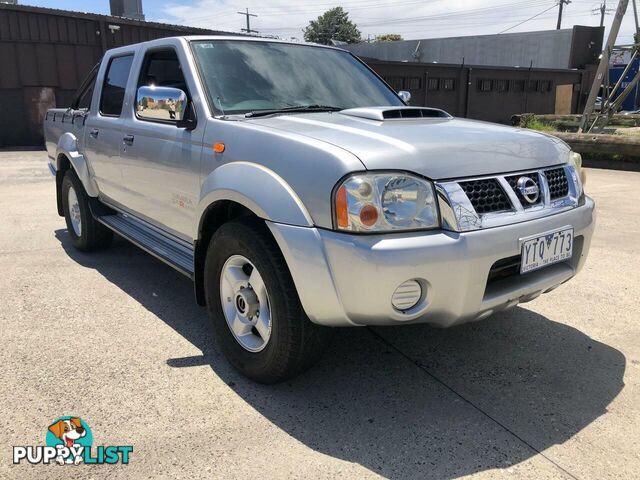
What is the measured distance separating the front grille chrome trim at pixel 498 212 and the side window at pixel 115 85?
298cm

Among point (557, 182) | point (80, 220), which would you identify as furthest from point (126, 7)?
point (557, 182)

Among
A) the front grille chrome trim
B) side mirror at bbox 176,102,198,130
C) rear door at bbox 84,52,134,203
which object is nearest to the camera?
the front grille chrome trim

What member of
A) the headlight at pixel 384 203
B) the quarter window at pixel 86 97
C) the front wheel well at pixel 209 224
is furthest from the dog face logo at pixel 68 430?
the quarter window at pixel 86 97

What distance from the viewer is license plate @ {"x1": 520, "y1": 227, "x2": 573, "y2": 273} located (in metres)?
2.59

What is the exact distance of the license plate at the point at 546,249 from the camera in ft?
8.51

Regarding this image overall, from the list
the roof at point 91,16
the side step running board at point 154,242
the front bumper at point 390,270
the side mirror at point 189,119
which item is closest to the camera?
the front bumper at point 390,270

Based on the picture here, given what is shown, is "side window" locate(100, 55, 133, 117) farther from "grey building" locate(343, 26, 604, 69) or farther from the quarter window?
"grey building" locate(343, 26, 604, 69)

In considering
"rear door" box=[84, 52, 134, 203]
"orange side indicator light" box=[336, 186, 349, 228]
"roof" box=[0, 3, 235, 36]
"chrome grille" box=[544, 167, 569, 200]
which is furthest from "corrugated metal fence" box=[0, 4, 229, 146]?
"chrome grille" box=[544, 167, 569, 200]

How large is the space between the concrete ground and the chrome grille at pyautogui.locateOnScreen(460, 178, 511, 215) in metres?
1.00

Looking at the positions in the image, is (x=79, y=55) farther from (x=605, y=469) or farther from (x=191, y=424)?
(x=605, y=469)

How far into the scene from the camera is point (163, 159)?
3.54m

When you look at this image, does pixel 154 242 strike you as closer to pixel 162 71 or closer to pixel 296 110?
pixel 162 71

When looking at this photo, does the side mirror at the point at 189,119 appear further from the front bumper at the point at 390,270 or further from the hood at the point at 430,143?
the front bumper at the point at 390,270

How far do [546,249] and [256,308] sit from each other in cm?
148
